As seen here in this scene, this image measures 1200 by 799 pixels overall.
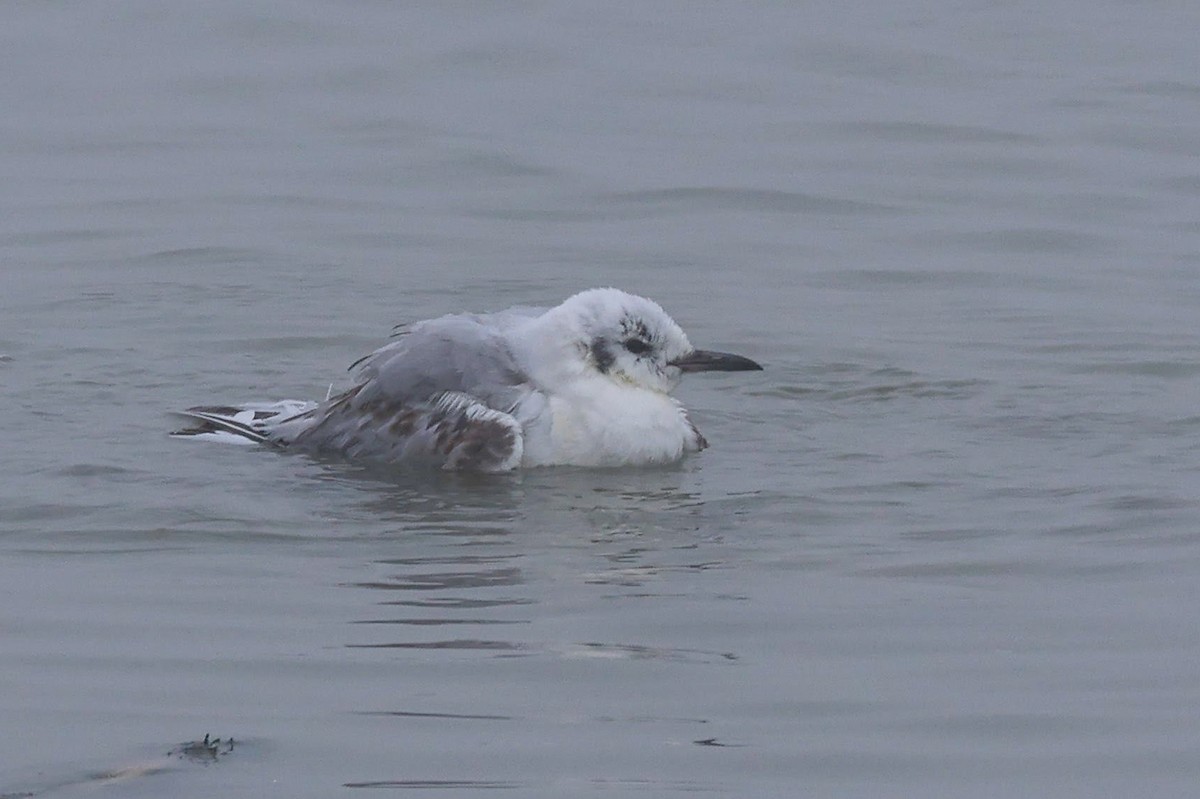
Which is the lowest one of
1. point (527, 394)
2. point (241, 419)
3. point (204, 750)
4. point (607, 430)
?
point (204, 750)

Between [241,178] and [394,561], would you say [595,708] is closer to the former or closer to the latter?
[394,561]

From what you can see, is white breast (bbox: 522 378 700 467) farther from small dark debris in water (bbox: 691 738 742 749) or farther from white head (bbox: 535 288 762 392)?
small dark debris in water (bbox: 691 738 742 749)

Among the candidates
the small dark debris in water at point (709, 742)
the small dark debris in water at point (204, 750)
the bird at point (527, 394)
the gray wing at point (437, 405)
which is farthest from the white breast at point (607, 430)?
the small dark debris in water at point (204, 750)

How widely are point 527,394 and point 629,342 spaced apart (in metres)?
0.54

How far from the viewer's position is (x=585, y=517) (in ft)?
32.1

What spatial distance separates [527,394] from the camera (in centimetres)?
1055

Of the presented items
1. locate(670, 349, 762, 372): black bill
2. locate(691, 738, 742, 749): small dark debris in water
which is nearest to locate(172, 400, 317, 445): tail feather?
locate(670, 349, 762, 372): black bill

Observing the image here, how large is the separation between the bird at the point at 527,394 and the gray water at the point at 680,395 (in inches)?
6.3

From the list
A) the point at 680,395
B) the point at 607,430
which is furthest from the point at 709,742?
the point at 680,395

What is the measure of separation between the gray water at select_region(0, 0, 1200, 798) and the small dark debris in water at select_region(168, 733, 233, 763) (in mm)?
27

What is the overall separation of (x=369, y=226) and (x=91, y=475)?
18.9 feet

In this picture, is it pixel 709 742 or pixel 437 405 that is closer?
pixel 709 742

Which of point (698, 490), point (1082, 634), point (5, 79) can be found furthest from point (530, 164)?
point (1082, 634)

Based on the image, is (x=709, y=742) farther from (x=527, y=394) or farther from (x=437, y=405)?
(x=437, y=405)
